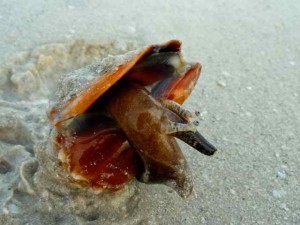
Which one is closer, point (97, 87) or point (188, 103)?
point (97, 87)

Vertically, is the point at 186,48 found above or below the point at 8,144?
above

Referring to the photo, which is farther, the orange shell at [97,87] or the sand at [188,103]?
the sand at [188,103]

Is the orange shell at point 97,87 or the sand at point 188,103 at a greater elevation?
the orange shell at point 97,87

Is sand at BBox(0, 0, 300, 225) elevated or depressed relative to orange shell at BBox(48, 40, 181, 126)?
depressed

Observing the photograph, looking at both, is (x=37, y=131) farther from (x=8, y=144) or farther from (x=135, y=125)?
(x=135, y=125)

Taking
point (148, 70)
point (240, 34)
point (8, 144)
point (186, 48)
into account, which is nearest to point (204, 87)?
point (186, 48)

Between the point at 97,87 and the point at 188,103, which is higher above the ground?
the point at 97,87

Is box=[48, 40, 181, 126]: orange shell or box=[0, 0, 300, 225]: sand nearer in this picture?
box=[48, 40, 181, 126]: orange shell

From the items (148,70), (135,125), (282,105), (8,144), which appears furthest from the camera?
(282,105)
